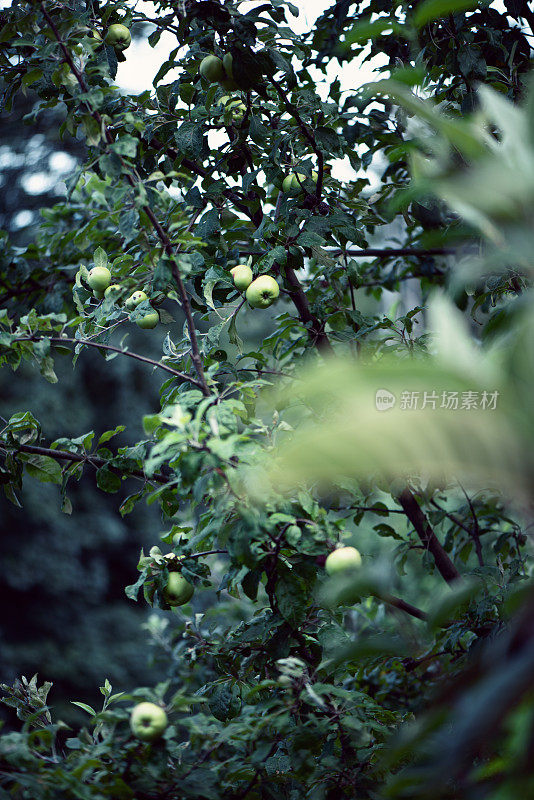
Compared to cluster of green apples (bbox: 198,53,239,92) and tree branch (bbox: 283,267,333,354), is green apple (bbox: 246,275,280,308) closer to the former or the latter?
tree branch (bbox: 283,267,333,354)

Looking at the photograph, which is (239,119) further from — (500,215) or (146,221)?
(500,215)

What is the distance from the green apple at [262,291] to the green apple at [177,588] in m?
0.45

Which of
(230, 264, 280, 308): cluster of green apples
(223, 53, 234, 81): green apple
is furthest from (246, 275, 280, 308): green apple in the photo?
(223, 53, 234, 81): green apple

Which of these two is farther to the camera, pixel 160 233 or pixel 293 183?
pixel 293 183

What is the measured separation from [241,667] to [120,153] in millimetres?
763

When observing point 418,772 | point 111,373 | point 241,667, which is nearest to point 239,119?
point 241,667

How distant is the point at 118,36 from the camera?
109cm

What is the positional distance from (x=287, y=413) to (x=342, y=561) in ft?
1.28

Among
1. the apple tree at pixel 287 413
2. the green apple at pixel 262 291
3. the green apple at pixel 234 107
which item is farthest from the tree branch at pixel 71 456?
the green apple at pixel 234 107

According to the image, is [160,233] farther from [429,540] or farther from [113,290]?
[429,540]

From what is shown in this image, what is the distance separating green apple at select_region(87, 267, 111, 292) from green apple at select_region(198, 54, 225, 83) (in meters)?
0.36

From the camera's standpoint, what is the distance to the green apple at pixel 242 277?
3.55 feet

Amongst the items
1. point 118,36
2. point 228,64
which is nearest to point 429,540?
point 228,64

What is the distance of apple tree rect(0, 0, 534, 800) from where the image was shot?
0.40m
